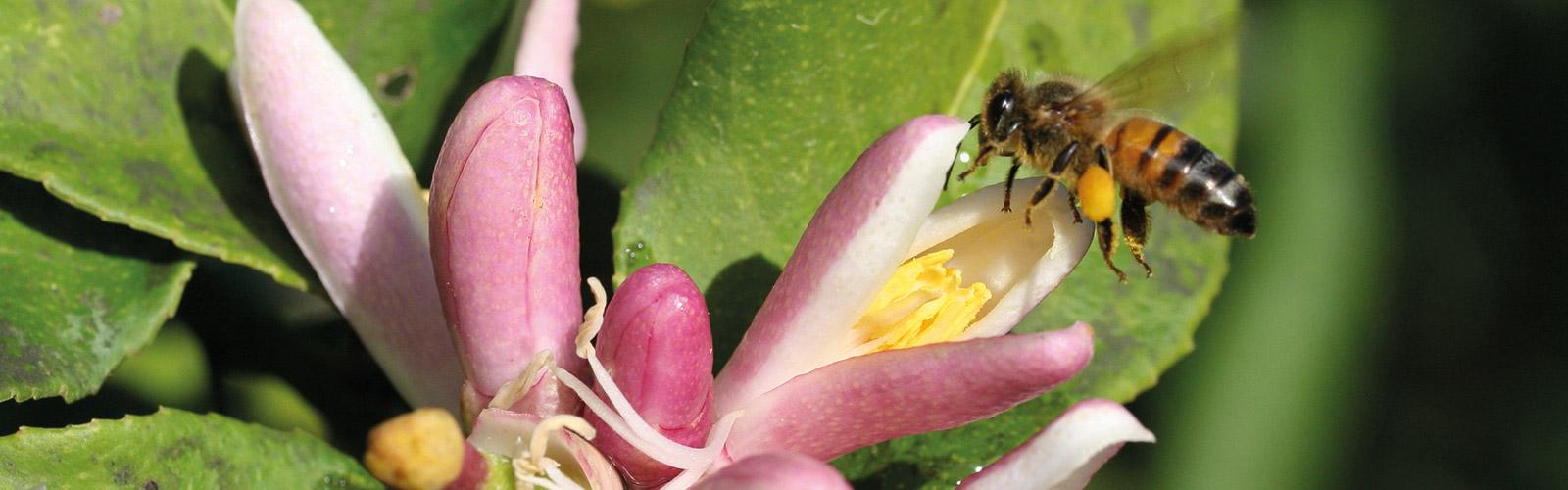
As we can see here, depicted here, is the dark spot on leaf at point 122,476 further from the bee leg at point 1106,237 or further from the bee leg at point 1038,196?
the bee leg at point 1106,237

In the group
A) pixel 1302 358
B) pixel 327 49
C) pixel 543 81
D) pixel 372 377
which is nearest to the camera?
pixel 543 81

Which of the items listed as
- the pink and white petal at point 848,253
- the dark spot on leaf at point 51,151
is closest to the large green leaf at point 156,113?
the dark spot on leaf at point 51,151

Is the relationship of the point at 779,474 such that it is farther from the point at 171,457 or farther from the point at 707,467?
the point at 171,457

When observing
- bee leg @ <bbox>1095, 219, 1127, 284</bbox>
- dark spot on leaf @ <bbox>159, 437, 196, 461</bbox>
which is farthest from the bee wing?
dark spot on leaf @ <bbox>159, 437, 196, 461</bbox>

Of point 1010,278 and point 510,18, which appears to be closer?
point 1010,278

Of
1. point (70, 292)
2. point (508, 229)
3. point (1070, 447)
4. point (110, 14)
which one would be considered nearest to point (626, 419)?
point (508, 229)

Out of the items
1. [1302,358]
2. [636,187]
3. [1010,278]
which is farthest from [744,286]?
[1302,358]

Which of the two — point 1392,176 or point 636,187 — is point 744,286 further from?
point 1392,176
